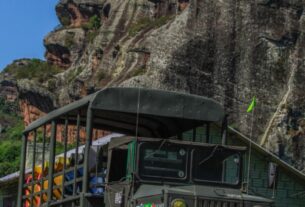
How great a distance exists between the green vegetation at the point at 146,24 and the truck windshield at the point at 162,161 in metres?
61.5

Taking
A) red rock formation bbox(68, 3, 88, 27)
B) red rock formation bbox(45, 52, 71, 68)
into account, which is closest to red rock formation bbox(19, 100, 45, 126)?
red rock formation bbox(45, 52, 71, 68)

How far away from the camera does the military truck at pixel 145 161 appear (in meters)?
13.3

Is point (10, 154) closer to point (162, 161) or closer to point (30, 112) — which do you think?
point (30, 112)

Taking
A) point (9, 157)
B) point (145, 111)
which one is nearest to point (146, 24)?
point (9, 157)

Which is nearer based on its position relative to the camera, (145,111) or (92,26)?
(145,111)

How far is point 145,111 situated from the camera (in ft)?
48.3

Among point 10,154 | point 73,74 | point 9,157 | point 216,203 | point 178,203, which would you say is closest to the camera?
point 178,203

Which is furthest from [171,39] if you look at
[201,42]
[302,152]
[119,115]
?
[119,115]

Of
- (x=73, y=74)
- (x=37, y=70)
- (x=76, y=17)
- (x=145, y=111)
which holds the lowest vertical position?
(x=37, y=70)

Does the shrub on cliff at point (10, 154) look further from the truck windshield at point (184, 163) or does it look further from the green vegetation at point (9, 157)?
the truck windshield at point (184, 163)

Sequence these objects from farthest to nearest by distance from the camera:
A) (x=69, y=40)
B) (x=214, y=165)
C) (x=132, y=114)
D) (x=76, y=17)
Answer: (x=76, y=17), (x=69, y=40), (x=132, y=114), (x=214, y=165)

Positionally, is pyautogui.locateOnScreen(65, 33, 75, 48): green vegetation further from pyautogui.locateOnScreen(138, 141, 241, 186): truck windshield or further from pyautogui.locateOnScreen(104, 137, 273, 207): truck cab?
pyautogui.locateOnScreen(138, 141, 241, 186): truck windshield

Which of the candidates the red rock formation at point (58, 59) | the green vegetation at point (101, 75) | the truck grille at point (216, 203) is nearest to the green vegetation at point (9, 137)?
the red rock formation at point (58, 59)

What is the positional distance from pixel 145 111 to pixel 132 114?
0.77 m
